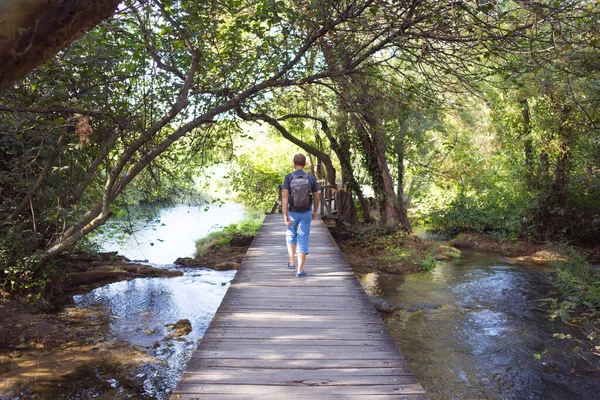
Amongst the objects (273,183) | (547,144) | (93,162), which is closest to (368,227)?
(273,183)

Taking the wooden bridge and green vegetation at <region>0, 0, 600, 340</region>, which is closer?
the wooden bridge

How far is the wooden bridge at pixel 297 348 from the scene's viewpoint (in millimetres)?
3797

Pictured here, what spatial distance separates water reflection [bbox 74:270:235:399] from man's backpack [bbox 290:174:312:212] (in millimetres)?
3160

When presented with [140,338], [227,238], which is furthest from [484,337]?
[227,238]

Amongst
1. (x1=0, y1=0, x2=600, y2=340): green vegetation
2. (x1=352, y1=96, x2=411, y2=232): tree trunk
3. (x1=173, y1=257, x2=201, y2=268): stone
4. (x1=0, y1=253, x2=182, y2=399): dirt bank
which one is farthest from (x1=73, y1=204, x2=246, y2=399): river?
(x1=352, y1=96, x2=411, y2=232): tree trunk

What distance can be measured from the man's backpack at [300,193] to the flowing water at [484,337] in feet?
10.7

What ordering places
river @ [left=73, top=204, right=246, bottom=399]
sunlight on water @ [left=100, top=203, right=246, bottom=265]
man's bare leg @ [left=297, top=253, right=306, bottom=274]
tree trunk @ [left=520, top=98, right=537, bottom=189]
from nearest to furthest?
man's bare leg @ [left=297, top=253, right=306, bottom=274], river @ [left=73, top=204, right=246, bottom=399], tree trunk @ [left=520, top=98, right=537, bottom=189], sunlight on water @ [left=100, top=203, right=246, bottom=265]

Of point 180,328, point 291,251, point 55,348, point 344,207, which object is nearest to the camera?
point 291,251

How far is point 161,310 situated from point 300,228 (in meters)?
5.03

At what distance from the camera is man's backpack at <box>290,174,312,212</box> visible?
6805mm

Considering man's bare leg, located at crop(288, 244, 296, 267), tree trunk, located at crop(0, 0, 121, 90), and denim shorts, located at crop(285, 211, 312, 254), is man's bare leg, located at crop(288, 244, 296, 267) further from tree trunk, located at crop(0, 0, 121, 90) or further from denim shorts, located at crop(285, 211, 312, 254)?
tree trunk, located at crop(0, 0, 121, 90)

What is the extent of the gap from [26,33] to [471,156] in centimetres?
2328

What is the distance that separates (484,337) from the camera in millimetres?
9023

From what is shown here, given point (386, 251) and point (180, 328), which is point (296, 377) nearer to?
point (180, 328)
